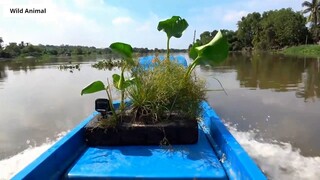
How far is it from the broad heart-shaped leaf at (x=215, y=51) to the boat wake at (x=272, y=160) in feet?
4.92

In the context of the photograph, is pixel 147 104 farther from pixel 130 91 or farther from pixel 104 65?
pixel 104 65

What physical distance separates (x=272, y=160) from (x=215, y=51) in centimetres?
177

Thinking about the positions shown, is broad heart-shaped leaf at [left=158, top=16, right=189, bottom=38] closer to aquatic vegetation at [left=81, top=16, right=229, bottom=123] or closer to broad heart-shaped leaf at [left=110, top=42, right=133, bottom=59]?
aquatic vegetation at [left=81, top=16, right=229, bottom=123]

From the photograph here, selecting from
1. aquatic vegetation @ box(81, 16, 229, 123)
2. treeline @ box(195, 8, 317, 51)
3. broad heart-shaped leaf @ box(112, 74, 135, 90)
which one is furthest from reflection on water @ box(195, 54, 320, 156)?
treeline @ box(195, 8, 317, 51)

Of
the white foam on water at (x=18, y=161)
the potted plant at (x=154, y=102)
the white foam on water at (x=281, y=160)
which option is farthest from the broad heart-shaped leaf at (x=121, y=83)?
the white foam on water at (x=281, y=160)

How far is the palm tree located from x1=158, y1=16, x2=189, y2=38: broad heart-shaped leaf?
1869 inches

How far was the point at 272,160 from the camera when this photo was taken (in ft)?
12.5

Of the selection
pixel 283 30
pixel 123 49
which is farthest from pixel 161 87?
pixel 283 30

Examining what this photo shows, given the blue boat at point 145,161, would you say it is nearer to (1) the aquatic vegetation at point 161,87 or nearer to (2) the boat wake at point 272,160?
(1) the aquatic vegetation at point 161,87

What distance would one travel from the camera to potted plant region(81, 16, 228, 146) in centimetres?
289

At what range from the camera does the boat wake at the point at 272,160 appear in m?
3.44

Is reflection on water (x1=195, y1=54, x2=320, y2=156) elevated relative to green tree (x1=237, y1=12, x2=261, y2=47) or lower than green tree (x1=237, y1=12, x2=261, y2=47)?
lower

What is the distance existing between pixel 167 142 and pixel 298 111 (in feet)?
15.3

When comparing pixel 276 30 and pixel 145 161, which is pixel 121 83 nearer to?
pixel 145 161
